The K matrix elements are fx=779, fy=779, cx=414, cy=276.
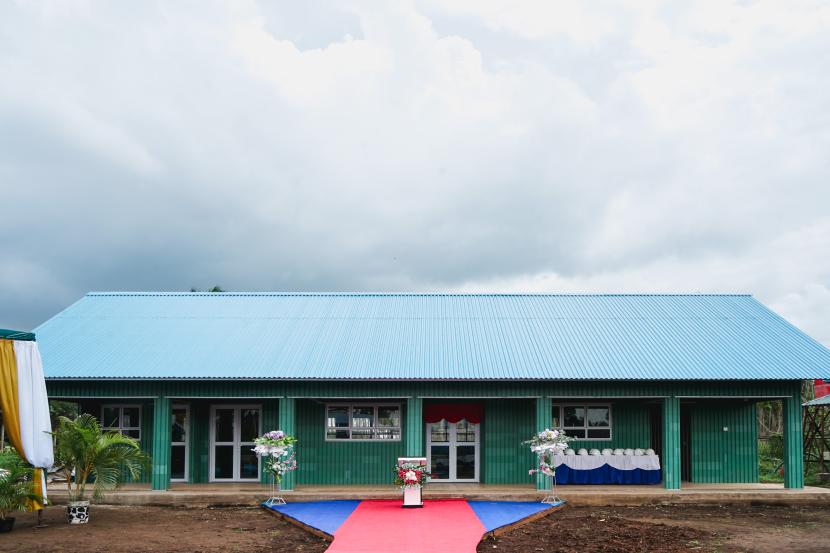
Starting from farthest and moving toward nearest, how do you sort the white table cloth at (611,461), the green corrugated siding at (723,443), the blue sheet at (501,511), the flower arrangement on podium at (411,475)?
the green corrugated siding at (723,443) < the white table cloth at (611,461) < the flower arrangement on podium at (411,475) < the blue sheet at (501,511)

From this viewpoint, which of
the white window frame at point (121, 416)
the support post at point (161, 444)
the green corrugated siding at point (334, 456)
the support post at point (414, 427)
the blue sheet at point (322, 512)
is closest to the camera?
the blue sheet at point (322, 512)

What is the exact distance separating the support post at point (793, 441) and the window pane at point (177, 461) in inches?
575

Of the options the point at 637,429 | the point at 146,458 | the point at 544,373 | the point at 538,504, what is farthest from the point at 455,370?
the point at 146,458

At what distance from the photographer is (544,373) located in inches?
694

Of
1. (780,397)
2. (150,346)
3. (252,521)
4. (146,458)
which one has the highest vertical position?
(150,346)

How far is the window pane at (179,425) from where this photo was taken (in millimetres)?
19672

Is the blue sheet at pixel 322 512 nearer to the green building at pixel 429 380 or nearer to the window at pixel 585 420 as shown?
the green building at pixel 429 380

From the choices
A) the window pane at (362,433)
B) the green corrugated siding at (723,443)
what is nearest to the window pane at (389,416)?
the window pane at (362,433)

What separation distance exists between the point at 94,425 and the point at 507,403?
9569 mm

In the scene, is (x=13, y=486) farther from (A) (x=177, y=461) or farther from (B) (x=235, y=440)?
(B) (x=235, y=440)

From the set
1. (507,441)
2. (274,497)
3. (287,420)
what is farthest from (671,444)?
(274,497)

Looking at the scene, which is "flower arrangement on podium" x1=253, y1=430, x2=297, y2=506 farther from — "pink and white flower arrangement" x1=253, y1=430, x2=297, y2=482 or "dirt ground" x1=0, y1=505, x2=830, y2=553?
"dirt ground" x1=0, y1=505, x2=830, y2=553

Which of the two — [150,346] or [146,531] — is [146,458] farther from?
[150,346]

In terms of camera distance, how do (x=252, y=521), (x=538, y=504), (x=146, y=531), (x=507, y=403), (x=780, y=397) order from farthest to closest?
1. (x=507, y=403)
2. (x=780, y=397)
3. (x=538, y=504)
4. (x=252, y=521)
5. (x=146, y=531)
